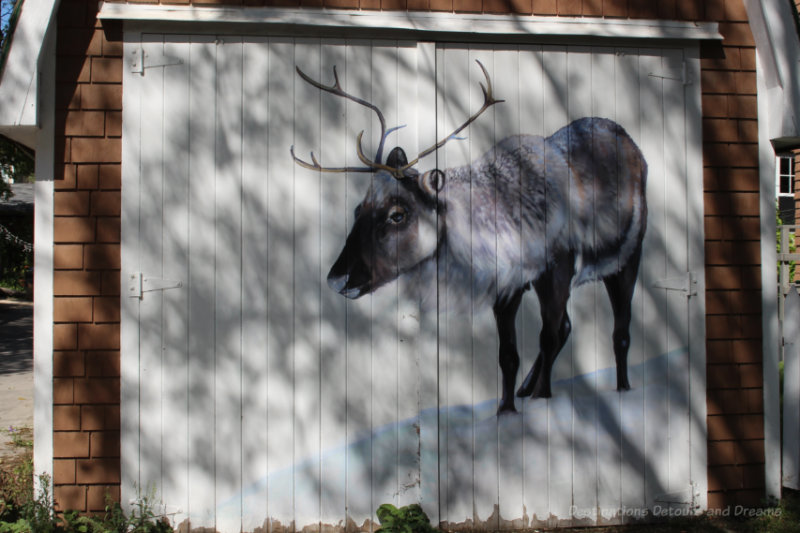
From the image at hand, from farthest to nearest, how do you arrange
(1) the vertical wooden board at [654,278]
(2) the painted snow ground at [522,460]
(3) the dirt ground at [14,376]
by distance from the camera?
(3) the dirt ground at [14,376] → (1) the vertical wooden board at [654,278] → (2) the painted snow ground at [522,460]

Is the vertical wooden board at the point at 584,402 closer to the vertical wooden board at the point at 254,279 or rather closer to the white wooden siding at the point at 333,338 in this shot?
the white wooden siding at the point at 333,338

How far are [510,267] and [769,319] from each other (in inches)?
70.0

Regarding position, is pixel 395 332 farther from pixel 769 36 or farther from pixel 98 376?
pixel 769 36

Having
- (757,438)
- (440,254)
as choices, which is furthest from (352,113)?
(757,438)

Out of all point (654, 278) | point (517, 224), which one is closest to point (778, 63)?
point (654, 278)

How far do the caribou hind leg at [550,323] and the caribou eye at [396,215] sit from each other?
0.95m

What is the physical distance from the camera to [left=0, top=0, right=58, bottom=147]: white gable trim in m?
3.36

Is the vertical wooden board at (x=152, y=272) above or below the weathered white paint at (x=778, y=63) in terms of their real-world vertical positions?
below

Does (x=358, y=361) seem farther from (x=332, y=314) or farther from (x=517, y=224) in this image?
(x=517, y=224)

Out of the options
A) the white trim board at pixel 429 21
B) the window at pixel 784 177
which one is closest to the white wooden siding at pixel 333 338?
the white trim board at pixel 429 21

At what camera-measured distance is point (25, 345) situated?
1029 cm

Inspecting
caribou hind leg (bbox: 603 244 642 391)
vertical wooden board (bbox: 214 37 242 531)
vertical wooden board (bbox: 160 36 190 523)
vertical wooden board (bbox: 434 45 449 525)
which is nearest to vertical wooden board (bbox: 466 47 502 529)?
vertical wooden board (bbox: 434 45 449 525)

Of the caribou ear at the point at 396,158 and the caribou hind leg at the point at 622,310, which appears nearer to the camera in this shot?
the caribou ear at the point at 396,158

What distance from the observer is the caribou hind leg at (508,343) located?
146 inches
